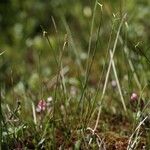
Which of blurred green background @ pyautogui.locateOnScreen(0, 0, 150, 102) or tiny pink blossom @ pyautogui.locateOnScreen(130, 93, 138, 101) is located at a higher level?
tiny pink blossom @ pyautogui.locateOnScreen(130, 93, 138, 101)

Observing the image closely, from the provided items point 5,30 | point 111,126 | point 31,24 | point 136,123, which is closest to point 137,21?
point 31,24

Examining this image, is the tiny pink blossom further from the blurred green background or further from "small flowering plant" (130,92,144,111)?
the blurred green background

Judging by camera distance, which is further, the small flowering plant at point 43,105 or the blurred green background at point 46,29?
the blurred green background at point 46,29

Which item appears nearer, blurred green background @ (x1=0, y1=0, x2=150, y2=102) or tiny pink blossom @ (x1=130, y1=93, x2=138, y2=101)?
tiny pink blossom @ (x1=130, y1=93, x2=138, y2=101)

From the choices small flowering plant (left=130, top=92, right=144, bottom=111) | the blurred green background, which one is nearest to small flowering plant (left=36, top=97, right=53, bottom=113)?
small flowering plant (left=130, top=92, right=144, bottom=111)

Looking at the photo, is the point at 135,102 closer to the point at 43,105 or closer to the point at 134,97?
the point at 134,97

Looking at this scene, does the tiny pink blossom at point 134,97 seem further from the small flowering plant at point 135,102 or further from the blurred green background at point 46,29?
the blurred green background at point 46,29

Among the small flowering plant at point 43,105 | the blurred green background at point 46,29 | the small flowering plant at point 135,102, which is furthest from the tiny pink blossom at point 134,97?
the blurred green background at point 46,29

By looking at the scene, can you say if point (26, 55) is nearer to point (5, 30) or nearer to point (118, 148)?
point (5, 30)

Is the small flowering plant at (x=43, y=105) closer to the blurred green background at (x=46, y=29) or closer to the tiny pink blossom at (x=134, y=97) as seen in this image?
the tiny pink blossom at (x=134, y=97)

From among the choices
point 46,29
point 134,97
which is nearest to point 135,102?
point 134,97

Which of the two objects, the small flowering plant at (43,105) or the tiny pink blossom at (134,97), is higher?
the tiny pink blossom at (134,97)
